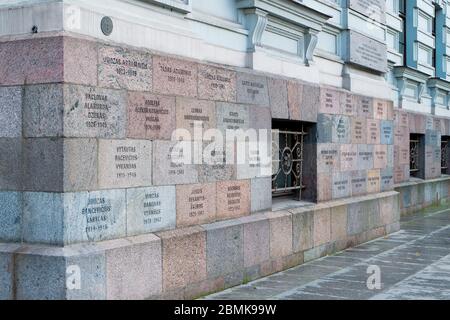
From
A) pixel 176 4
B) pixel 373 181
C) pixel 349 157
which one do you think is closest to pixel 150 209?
pixel 176 4

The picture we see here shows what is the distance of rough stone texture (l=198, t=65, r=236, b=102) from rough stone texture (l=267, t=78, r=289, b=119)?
92 cm

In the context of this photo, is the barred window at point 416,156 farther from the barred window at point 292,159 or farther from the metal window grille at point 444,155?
the barred window at point 292,159

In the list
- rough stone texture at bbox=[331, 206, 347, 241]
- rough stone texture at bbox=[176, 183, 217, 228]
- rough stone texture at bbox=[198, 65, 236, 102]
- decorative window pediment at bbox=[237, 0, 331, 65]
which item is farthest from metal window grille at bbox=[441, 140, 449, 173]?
rough stone texture at bbox=[176, 183, 217, 228]

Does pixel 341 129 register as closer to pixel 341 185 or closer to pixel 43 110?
pixel 341 185

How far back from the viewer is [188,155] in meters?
6.57

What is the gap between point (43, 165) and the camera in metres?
5.21

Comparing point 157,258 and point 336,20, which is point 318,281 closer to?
point 157,258

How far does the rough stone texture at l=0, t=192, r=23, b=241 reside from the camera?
535 cm

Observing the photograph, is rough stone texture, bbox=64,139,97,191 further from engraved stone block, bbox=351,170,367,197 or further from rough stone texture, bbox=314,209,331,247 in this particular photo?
engraved stone block, bbox=351,170,367,197

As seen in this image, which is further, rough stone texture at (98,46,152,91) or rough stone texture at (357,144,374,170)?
rough stone texture at (357,144,374,170)

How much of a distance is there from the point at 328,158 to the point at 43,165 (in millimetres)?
5536

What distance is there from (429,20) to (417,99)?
3158 mm

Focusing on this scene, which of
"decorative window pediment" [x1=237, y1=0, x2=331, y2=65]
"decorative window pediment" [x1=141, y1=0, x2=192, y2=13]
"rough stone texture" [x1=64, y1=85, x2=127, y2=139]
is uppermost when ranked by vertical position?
"decorative window pediment" [x1=237, y1=0, x2=331, y2=65]

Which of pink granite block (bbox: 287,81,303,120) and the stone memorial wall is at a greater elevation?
pink granite block (bbox: 287,81,303,120)
